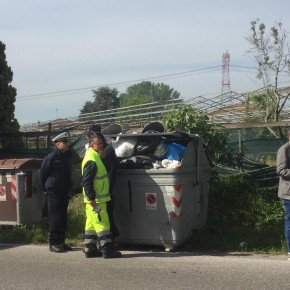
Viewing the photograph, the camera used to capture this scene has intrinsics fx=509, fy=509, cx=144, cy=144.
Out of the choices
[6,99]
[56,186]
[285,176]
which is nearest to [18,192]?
[56,186]

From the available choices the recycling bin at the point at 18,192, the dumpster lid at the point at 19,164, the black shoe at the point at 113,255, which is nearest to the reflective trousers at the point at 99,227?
the black shoe at the point at 113,255

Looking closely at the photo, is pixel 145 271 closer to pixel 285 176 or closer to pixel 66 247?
pixel 66 247

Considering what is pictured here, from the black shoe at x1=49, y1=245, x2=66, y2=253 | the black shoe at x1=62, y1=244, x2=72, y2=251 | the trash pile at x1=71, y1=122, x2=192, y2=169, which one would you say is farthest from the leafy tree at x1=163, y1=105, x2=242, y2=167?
the black shoe at x1=49, y1=245, x2=66, y2=253

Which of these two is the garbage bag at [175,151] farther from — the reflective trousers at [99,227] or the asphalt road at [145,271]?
the asphalt road at [145,271]

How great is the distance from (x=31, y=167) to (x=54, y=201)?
1194 mm

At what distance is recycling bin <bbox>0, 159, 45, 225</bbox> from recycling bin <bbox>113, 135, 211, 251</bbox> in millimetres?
1740

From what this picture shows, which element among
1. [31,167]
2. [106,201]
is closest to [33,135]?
[31,167]

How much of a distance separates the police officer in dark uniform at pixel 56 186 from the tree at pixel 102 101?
223 ft

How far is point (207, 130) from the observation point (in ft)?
30.4

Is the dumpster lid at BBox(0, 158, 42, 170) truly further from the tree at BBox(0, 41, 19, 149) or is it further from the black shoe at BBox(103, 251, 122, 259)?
the tree at BBox(0, 41, 19, 149)

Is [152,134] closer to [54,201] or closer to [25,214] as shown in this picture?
[54,201]

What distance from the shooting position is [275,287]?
5.39 meters

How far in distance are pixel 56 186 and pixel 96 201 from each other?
0.91 m

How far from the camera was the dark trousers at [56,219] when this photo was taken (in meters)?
7.48
